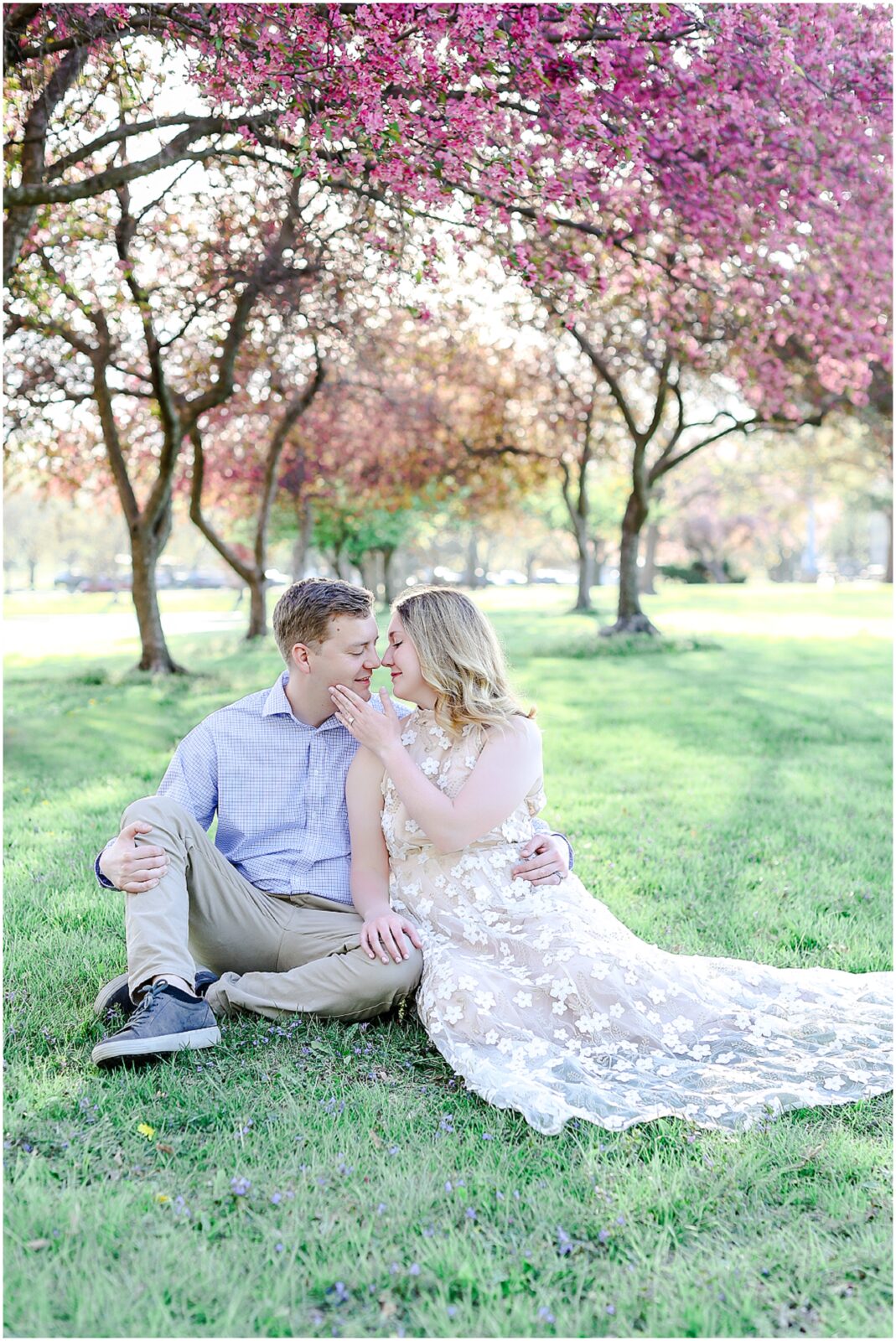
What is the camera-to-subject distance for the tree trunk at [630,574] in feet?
61.8

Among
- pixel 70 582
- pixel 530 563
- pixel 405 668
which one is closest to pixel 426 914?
pixel 405 668

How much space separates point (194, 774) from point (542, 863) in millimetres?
1234

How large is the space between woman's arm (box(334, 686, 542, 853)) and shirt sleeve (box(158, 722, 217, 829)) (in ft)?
1.73

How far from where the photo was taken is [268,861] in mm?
3924

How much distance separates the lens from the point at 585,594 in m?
31.0

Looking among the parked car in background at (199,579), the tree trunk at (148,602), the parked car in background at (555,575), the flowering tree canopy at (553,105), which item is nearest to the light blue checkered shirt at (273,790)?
the flowering tree canopy at (553,105)

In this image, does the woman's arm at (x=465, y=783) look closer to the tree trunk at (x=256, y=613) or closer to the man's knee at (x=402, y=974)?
the man's knee at (x=402, y=974)

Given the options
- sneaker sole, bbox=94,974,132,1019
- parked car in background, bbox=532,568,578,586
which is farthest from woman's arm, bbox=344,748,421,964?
parked car in background, bbox=532,568,578,586

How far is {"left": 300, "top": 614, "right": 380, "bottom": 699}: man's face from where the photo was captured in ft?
12.3

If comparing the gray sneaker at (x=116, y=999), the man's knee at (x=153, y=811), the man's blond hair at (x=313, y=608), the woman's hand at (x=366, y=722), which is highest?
the man's blond hair at (x=313, y=608)

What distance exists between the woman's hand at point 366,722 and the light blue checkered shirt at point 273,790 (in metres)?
0.26

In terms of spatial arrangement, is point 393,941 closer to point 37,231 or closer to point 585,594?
point 37,231

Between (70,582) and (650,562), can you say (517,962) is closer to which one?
(650,562)

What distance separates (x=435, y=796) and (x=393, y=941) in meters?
0.50
